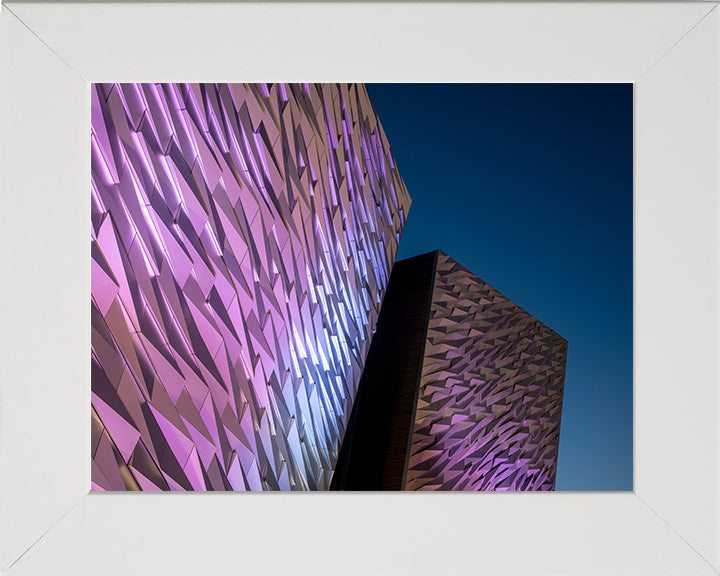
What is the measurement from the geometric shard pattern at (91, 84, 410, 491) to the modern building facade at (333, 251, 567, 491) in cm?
408

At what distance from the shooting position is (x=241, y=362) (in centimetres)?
374

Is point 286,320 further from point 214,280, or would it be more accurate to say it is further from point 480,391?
point 480,391

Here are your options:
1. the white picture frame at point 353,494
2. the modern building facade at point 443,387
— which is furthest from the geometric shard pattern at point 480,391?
the white picture frame at point 353,494

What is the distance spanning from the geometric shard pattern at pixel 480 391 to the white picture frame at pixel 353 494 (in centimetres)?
874

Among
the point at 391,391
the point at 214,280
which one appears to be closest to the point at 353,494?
the point at 214,280

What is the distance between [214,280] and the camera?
3.30m

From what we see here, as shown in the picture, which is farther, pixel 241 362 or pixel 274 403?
pixel 274 403

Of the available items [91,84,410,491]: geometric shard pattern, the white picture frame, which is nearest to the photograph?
[91,84,410,491]: geometric shard pattern

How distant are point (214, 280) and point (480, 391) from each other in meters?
10.4

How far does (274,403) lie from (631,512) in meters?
3.10

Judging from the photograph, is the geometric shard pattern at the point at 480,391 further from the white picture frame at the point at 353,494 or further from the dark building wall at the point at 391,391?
the white picture frame at the point at 353,494

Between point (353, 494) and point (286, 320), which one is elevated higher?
point (286, 320)
